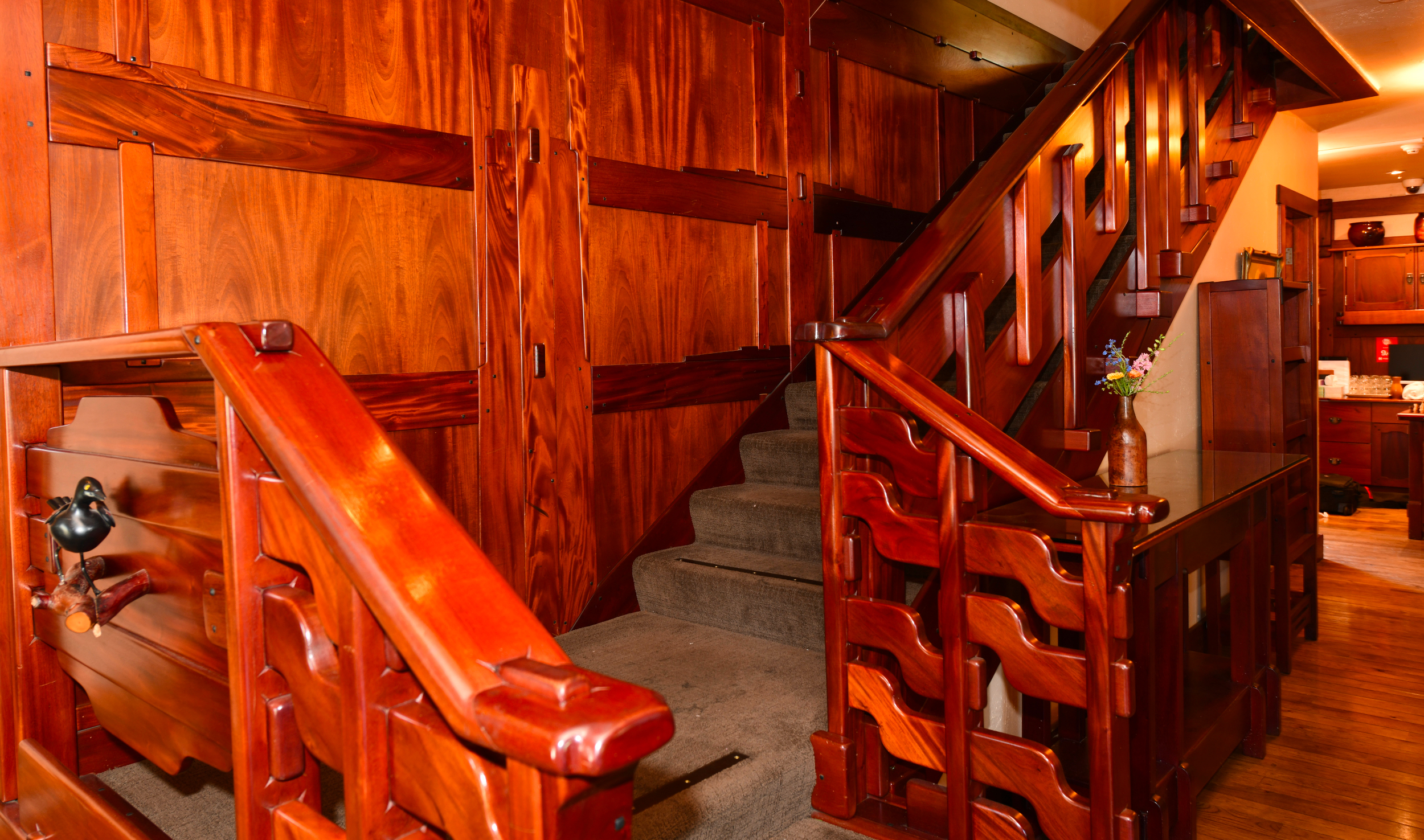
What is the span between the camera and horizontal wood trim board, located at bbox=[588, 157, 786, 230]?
334 centimetres

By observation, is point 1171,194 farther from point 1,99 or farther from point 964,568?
point 1,99

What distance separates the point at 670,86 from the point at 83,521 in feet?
8.81

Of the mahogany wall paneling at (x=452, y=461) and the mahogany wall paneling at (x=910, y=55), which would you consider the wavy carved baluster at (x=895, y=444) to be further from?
the mahogany wall paneling at (x=910, y=55)

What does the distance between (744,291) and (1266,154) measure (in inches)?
128

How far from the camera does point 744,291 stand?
3896 millimetres

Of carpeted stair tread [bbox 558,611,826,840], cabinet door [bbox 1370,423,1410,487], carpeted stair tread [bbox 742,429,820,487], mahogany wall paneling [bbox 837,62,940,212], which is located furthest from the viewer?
cabinet door [bbox 1370,423,1410,487]

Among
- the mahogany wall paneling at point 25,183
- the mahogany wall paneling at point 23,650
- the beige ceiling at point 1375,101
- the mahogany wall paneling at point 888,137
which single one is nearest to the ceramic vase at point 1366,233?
the beige ceiling at point 1375,101

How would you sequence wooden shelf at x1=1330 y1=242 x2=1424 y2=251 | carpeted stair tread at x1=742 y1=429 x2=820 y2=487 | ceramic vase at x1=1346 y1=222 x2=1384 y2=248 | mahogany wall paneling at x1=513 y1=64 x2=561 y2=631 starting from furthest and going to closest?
ceramic vase at x1=1346 y1=222 x2=1384 y2=248, wooden shelf at x1=1330 y1=242 x2=1424 y2=251, carpeted stair tread at x1=742 y1=429 x2=820 y2=487, mahogany wall paneling at x1=513 y1=64 x2=561 y2=631

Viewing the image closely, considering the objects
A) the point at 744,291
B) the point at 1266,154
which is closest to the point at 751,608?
the point at 744,291

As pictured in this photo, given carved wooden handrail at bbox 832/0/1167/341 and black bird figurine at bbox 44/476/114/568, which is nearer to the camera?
black bird figurine at bbox 44/476/114/568

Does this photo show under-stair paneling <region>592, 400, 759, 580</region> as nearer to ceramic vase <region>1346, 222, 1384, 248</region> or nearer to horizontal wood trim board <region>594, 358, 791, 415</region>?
horizontal wood trim board <region>594, 358, 791, 415</region>

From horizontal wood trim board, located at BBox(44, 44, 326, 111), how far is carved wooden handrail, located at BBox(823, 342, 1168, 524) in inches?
66.0

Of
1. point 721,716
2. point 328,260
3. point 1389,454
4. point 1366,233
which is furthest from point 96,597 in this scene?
point 1366,233

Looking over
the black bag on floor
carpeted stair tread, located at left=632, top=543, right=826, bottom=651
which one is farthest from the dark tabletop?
the black bag on floor
